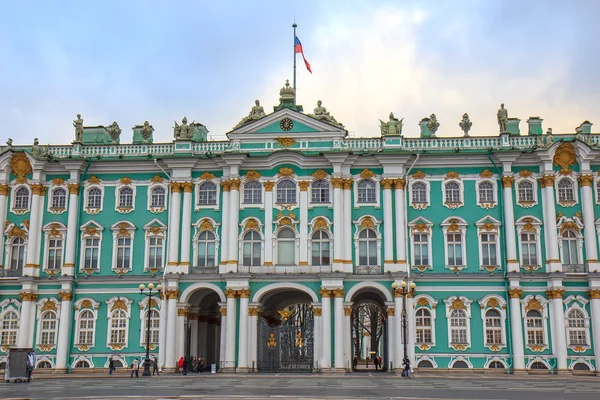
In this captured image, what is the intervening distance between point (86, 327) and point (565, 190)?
120 feet

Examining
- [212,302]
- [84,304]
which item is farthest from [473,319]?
[84,304]

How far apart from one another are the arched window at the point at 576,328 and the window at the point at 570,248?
3563 millimetres

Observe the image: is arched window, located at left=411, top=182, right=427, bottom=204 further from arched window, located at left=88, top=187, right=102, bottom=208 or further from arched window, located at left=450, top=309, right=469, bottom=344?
arched window, located at left=88, top=187, right=102, bottom=208

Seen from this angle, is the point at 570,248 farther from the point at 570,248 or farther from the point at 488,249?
the point at 488,249

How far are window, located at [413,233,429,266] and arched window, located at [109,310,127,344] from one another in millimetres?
21684

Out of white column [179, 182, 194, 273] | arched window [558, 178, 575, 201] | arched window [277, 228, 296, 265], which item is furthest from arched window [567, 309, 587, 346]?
white column [179, 182, 194, 273]

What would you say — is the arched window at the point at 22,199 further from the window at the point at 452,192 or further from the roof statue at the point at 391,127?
the window at the point at 452,192

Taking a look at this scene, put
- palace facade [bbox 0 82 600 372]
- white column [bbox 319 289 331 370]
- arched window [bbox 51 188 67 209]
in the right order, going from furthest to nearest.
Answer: arched window [bbox 51 188 67 209] < palace facade [bbox 0 82 600 372] < white column [bbox 319 289 331 370]

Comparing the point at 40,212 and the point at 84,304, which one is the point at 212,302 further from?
the point at 40,212

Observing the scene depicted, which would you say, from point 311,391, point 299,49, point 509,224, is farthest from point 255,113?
point 311,391

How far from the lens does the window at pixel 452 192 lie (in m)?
56.0

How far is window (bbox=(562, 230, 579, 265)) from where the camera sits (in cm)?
5434

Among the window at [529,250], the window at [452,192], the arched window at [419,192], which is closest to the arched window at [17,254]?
the arched window at [419,192]

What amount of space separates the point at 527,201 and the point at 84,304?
1313 inches
